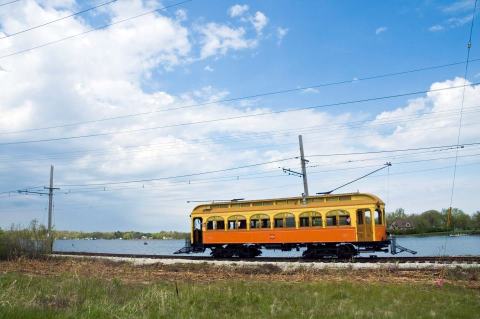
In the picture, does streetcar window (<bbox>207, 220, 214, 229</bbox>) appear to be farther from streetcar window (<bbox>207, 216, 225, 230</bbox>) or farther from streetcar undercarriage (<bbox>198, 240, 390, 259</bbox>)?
streetcar undercarriage (<bbox>198, 240, 390, 259</bbox>)

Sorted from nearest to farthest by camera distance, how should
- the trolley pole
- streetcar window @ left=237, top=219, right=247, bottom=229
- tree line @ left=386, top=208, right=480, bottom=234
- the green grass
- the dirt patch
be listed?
the green grass → the dirt patch → streetcar window @ left=237, top=219, right=247, bottom=229 → the trolley pole → tree line @ left=386, top=208, right=480, bottom=234

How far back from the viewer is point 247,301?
10.8 m

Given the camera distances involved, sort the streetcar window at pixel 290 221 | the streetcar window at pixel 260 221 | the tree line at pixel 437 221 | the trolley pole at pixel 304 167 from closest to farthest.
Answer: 1. the streetcar window at pixel 290 221
2. the streetcar window at pixel 260 221
3. the trolley pole at pixel 304 167
4. the tree line at pixel 437 221

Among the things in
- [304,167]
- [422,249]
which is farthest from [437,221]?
[304,167]

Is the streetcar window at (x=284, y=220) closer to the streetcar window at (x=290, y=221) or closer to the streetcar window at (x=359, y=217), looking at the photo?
the streetcar window at (x=290, y=221)

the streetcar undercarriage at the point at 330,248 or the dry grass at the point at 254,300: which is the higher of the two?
the streetcar undercarriage at the point at 330,248

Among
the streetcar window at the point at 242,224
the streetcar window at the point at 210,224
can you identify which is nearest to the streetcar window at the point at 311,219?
the streetcar window at the point at 242,224

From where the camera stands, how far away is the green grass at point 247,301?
342 inches

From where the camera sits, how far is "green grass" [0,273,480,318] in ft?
28.5

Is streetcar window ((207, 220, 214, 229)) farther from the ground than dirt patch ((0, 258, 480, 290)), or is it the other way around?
streetcar window ((207, 220, 214, 229))

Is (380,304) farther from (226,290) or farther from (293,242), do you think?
Answer: (293,242)

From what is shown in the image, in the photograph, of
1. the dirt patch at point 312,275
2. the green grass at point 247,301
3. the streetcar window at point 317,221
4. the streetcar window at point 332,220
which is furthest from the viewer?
the streetcar window at point 317,221

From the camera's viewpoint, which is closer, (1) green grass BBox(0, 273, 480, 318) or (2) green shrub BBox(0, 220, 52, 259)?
(1) green grass BBox(0, 273, 480, 318)

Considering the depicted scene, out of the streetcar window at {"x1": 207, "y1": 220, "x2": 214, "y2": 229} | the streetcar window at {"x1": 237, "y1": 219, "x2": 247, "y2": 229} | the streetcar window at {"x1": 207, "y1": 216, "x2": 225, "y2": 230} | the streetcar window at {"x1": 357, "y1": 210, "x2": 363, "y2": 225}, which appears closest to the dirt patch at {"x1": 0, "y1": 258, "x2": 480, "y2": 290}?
the streetcar window at {"x1": 357, "y1": 210, "x2": 363, "y2": 225}
